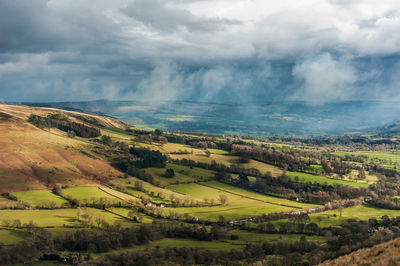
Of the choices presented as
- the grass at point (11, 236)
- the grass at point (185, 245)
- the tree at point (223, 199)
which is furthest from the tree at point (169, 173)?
the grass at point (11, 236)

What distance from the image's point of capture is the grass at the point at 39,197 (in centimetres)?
9602

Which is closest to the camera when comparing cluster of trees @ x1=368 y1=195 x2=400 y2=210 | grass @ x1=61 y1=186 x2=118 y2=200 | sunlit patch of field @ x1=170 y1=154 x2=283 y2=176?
grass @ x1=61 y1=186 x2=118 y2=200

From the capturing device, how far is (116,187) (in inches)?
4683

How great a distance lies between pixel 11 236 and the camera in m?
69.6

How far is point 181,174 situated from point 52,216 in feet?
208

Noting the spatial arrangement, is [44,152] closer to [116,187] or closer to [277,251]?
[116,187]

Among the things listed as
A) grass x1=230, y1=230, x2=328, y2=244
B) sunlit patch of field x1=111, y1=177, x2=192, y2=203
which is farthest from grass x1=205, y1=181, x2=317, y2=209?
grass x1=230, y1=230, x2=328, y2=244

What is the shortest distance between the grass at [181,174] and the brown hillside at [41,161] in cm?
1686

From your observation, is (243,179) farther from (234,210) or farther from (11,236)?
(11,236)

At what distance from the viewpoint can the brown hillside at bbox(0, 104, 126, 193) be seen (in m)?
111

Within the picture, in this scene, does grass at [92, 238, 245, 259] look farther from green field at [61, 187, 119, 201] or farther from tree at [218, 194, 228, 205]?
green field at [61, 187, 119, 201]

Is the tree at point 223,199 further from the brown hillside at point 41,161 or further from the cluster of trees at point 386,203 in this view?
the cluster of trees at point 386,203

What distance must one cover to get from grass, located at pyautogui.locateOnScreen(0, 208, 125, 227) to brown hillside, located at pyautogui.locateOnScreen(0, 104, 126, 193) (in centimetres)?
1952

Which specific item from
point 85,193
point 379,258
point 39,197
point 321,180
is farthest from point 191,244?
point 321,180
